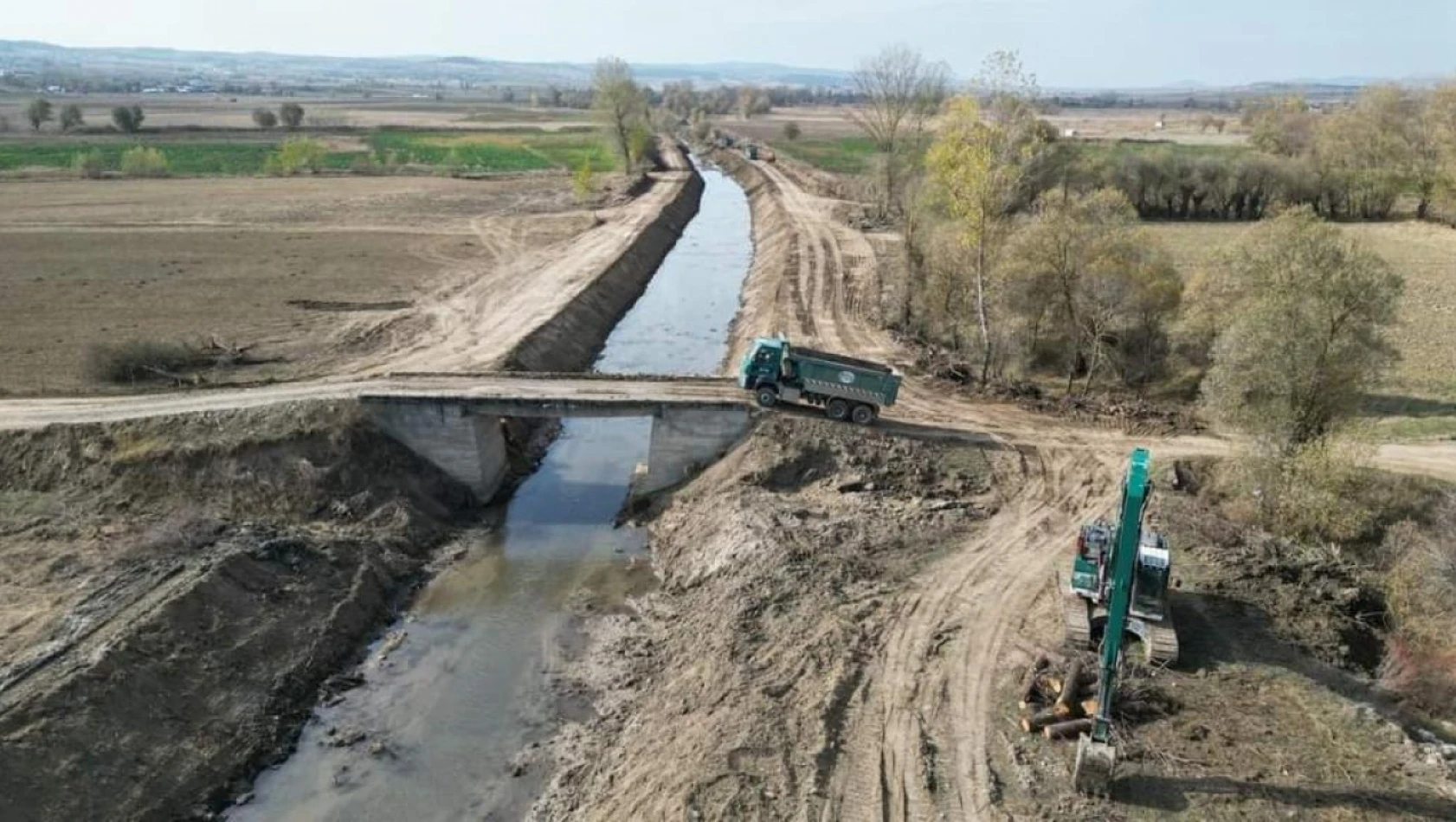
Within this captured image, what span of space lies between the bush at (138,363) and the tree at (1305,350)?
37886 millimetres

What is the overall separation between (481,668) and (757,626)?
24.1 feet

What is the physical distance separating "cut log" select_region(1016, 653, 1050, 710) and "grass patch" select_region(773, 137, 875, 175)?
88.0 metres

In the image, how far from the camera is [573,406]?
3281cm

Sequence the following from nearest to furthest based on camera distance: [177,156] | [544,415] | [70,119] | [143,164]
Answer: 1. [544,415]
2. [143,164]
3. [177,156]
4. [70,119]

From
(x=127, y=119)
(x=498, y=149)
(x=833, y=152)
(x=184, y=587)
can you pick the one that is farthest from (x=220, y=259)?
(x=127, y=119)

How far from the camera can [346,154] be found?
120 meters

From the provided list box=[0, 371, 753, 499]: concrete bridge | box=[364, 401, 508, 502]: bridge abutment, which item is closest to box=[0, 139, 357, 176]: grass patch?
box=[0, 371, 753, 499]: concrete bridge

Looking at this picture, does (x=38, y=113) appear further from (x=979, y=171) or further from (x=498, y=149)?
(x=979, y=171)

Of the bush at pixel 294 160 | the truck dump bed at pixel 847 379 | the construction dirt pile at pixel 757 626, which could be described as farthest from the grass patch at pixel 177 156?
the construction dirt pile at pixel 757 626

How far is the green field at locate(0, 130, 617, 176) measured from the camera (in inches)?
4163

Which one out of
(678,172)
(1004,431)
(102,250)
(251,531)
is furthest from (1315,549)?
(678,172)

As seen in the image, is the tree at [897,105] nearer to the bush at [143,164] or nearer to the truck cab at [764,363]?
the truck cab at [764,363]

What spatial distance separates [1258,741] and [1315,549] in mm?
8488

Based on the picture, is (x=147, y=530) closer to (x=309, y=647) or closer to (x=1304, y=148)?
(x=309, y=647)
